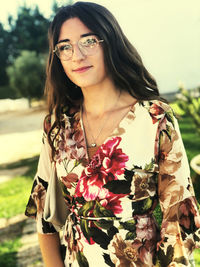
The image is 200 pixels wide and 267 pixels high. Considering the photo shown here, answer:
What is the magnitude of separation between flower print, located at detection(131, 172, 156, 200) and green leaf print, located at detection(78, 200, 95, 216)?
171 millimetres

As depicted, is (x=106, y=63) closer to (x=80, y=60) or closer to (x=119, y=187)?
(x=80, y=60)

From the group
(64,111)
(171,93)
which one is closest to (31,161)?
(64,111)

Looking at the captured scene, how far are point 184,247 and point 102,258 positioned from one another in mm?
316

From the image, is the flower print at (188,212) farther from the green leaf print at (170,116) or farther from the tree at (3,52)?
the tree at (3,52)

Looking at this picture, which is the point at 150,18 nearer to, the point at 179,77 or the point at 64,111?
the point at 179,77

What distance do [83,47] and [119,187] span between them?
0.58m

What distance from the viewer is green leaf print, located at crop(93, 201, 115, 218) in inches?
55.6

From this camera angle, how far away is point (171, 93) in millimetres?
17781

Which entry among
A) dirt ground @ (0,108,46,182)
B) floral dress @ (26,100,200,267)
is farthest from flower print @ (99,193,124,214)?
dirt ground @ (0,108,46,182)

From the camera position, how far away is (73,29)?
5.04 feet

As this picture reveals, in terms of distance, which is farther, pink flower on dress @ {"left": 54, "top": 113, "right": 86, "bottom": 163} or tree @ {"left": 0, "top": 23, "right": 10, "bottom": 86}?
tree @ {"left": 0, "top": 23, "right": 10, "bottom": 86}

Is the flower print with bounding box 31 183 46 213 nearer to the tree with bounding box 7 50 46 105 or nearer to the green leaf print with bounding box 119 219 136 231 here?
the green leaf print with bounding box 119 219 136 231

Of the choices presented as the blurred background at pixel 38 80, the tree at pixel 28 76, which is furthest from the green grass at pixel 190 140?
the tree at pixel 28 76

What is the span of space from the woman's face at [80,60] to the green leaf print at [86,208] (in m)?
0.49
